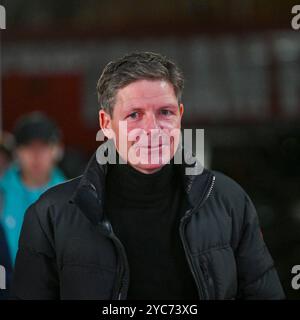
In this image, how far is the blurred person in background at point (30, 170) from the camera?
7.84 ft

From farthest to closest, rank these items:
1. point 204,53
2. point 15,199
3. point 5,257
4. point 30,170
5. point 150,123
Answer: point 204,53
point 30,170
point 15,199
point 5,257
point 150,123

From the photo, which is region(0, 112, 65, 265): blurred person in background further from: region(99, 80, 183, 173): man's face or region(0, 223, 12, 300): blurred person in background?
region(99, 80, 183, 173): man's face

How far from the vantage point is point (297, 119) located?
4.66 metres

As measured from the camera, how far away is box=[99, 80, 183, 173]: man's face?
119cm

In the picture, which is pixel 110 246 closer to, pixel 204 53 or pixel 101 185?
pixel 101 185

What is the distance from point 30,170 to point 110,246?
4.70 feet

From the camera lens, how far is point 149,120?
3.91 feet

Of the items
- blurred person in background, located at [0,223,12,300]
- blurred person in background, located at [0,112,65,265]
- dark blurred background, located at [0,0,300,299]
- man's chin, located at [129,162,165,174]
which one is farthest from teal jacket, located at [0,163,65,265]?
dark blurred background, located at [0,0,300,299]

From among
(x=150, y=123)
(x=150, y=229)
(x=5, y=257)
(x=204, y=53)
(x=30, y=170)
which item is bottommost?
(x=5, y=257)

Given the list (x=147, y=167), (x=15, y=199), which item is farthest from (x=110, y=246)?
(x=15, y=199)

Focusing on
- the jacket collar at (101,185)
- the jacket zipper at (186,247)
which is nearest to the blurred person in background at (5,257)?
the jacket collar at (101,185)

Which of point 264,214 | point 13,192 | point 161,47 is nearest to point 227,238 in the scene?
point 13,192

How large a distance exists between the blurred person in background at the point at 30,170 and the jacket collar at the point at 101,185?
3.51ft
